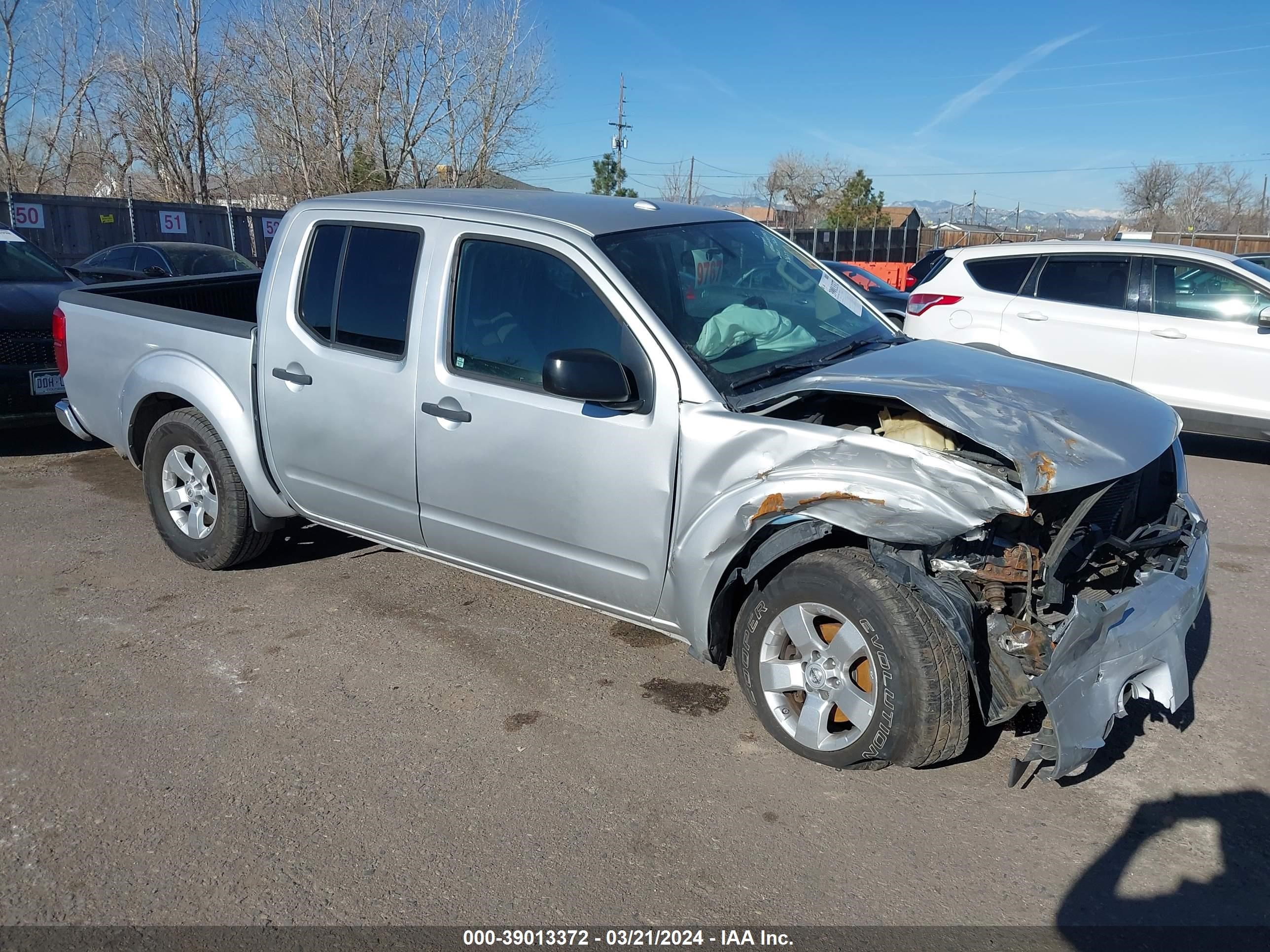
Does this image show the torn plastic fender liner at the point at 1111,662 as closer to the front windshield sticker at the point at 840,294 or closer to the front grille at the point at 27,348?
the front windshield sticker at the point at 840,294

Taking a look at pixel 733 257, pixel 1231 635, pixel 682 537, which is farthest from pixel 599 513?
pixel 1231 635

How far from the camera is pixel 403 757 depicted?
3.60 metres

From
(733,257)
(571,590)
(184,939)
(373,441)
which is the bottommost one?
(184,939)

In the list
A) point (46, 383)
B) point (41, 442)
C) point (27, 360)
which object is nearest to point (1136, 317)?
point (46, 383)

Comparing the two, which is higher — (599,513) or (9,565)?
(599,513)

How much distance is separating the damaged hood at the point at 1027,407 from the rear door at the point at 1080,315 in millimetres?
4523

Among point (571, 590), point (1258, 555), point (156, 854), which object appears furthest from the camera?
point (1258, 555)

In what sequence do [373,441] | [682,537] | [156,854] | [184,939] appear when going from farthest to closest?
[373,441] < [682,537] < [156,854] < [184,939]

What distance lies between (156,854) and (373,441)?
1865mm

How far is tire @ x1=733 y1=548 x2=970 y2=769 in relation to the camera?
10.3 feet

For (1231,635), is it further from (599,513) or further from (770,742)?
(599,513)

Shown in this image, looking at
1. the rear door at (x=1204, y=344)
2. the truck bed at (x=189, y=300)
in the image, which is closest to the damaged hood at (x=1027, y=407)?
the truck bed at (x=189, y=300)

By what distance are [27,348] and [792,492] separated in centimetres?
647

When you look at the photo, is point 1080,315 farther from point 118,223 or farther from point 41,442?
point 118,223
